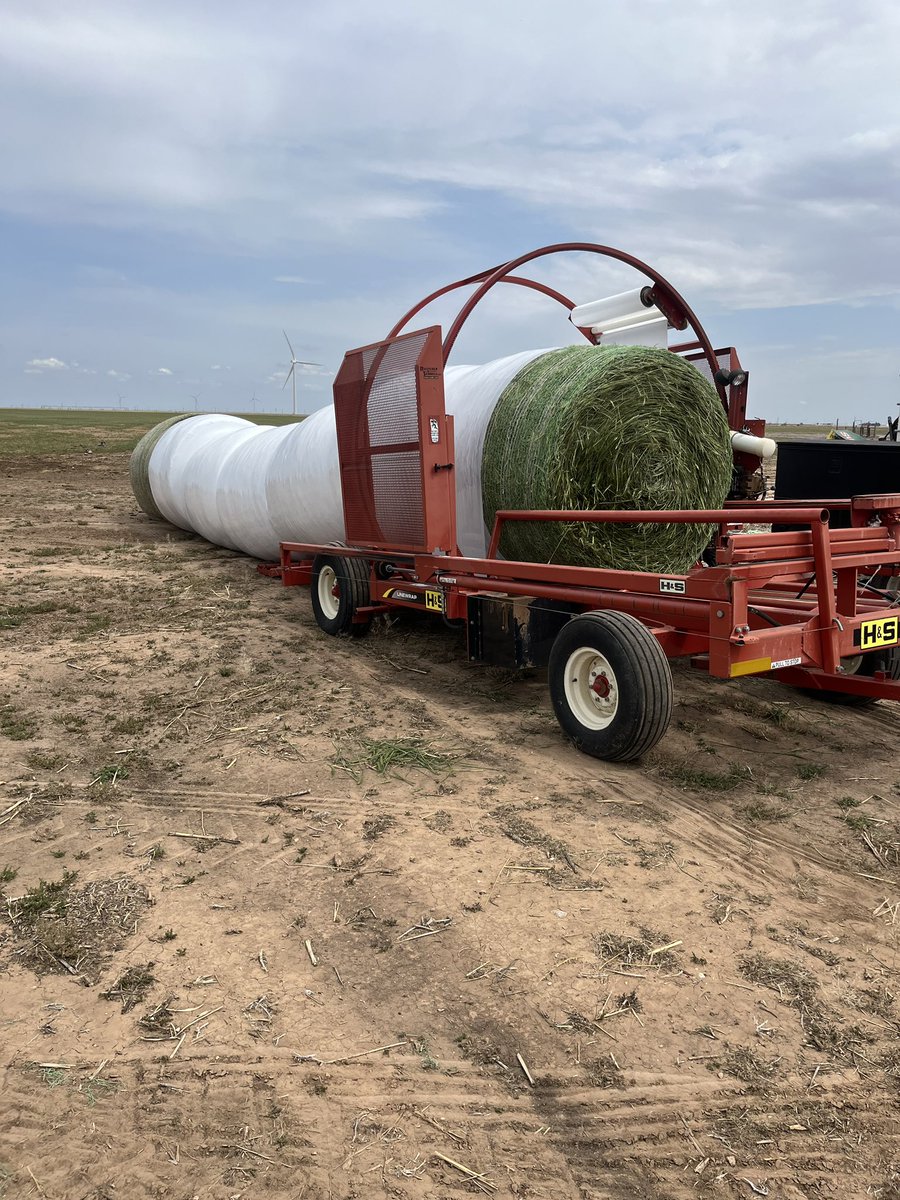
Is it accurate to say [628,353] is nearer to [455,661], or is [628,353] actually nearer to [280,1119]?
[455,661]

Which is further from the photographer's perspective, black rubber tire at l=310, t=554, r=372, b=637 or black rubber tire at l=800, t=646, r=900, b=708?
black rubber tire at l=310, t=554, r=372, b=637

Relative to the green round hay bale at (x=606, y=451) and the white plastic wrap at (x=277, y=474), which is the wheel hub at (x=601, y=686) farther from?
the white plastic wrap at (x=277, y=474)

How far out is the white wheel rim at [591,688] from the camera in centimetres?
507

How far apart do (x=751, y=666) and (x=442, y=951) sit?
227 centimetres

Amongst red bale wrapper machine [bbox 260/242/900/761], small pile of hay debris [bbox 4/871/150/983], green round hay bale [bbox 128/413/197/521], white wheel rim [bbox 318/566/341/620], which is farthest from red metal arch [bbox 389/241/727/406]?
green round hay bale [bbox 128/413/197/521]

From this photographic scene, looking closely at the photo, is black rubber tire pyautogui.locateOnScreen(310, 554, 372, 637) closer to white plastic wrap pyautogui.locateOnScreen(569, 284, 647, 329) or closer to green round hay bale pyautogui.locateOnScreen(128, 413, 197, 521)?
white plastic wrap pyautogui.locateOnScreen(569, 284, 647, 329)

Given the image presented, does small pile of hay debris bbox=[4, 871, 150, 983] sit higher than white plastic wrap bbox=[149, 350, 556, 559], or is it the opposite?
white plastic wrap bbox=[149, 350, 556, 559]

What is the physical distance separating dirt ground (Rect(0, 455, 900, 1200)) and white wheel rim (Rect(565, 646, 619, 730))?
10.2 inches

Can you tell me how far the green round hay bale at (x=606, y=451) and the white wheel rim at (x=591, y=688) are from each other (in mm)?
1104

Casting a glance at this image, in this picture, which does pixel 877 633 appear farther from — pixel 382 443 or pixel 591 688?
pixel 382 443

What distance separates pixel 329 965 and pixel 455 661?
4.40 metres

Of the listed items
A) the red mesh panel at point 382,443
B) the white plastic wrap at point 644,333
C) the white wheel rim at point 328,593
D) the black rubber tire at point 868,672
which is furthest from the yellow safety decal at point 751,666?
the white wheel rim at point 328,593

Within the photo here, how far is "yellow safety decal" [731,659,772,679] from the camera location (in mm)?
4617

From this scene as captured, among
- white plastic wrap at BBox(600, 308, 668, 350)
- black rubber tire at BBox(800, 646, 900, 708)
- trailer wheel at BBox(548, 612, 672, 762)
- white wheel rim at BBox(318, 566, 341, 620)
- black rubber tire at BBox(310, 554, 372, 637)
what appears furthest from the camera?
white wheel rim at BBox(318, 566, 341, 620)
